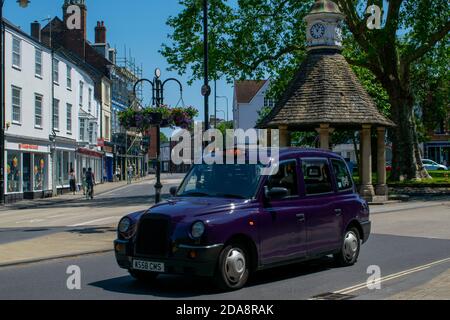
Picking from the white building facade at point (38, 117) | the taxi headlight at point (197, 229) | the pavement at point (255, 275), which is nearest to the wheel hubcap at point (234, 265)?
the pavement at point (255, 275)

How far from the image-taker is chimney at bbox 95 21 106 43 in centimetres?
7394

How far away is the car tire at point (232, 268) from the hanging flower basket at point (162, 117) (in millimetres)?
9198

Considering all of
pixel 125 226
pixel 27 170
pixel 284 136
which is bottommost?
pixel 125 226

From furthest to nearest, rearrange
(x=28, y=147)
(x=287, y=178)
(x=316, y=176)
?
(x=28, y=147) < (x=316, y=176) < (x=287, y=178)

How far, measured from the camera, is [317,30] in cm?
2877

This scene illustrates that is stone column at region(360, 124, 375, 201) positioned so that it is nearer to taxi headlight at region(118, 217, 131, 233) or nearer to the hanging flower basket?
the hanging flower basket

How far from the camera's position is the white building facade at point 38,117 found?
A: 3488 cm

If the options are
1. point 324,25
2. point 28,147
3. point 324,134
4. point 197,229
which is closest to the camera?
point 197,229

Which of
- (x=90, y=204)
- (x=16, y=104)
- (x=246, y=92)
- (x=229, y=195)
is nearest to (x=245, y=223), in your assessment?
(x=229, y=195)

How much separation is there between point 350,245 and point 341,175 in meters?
1.19

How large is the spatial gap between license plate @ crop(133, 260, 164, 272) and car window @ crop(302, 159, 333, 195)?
280 centimetres

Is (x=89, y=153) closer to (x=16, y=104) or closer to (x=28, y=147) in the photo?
(x=28, y=147)

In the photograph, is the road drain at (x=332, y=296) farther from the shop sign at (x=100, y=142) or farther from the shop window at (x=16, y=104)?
the shop sign at (x=100, y=142)
